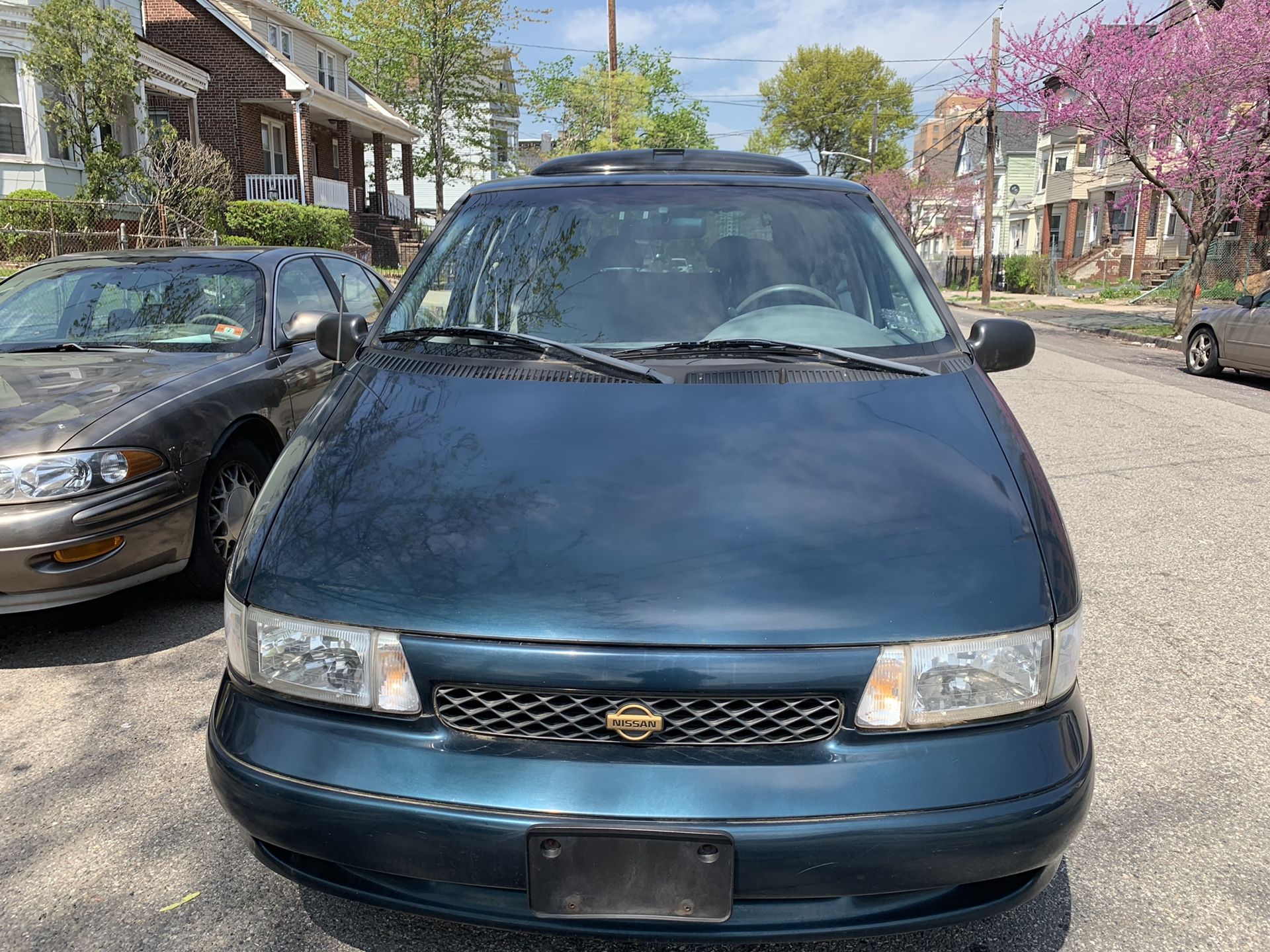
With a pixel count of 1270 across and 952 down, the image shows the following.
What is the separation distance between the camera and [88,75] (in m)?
15.6

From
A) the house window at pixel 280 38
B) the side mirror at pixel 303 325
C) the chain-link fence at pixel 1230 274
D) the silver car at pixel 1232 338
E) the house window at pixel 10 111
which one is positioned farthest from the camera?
the house window at pixel 280 38

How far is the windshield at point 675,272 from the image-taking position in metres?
2.98

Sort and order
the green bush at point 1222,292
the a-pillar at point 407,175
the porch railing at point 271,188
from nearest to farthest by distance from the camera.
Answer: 1. the green bush at point 1222,292
2. the porch railing at point 271,188
3. the a-pillar at point 407,175

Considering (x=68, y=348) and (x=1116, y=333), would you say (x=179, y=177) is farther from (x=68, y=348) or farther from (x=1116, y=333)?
(x=1116, y=333)

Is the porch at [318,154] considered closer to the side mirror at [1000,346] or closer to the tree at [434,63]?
the tree at [434,63]

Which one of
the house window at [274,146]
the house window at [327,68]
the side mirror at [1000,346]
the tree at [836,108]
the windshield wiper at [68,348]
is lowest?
the windshield wiper at [68,348]

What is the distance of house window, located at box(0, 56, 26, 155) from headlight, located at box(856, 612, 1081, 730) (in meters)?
21.1

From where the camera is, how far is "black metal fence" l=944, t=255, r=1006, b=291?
142 feet

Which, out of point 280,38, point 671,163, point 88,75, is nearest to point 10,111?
point 88,75

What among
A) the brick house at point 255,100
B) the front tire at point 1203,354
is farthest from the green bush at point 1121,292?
the brick house at point 255,100

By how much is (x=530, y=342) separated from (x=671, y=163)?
1.42 m

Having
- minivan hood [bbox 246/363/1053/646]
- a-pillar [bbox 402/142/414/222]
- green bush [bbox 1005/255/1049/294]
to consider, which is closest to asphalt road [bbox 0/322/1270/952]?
minivan hood [bbox 246/363/1053/646]

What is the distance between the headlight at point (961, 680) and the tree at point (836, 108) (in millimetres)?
74690

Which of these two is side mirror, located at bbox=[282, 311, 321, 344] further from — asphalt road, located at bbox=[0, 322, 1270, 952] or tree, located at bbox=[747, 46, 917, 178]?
tree, located at bbox=[747, 46, 917, 178]
